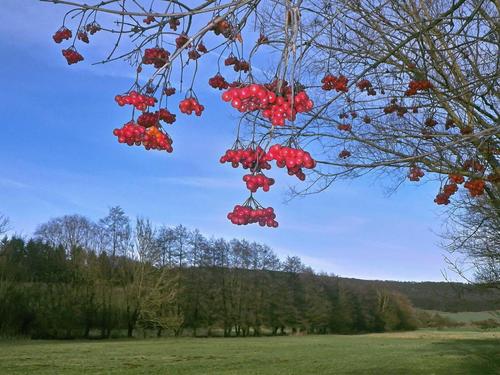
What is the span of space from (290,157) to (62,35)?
Result: 2134 mm

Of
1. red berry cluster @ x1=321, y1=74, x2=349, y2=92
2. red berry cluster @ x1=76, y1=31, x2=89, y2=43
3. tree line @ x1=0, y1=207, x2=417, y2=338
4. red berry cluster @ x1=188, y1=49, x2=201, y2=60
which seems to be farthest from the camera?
tree line @ x1=0, y1=207, x2=417, y2=338

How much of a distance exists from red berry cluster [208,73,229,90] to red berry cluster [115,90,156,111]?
94 centimetres

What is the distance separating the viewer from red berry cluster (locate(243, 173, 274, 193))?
8.11 ft

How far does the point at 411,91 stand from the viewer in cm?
570

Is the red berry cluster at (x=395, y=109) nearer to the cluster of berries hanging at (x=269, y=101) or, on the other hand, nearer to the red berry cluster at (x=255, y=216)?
the red berry cluster at (x=255, y=216)

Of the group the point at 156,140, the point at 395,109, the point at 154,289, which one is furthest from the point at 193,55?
the point at 154,289

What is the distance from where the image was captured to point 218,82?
147 inches

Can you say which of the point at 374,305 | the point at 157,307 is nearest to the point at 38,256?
the point at 157,307

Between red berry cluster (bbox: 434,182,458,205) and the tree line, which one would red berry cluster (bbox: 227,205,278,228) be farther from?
the tree line

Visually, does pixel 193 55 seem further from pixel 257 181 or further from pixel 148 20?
pixel 257 181

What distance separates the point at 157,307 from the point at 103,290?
14.6ft

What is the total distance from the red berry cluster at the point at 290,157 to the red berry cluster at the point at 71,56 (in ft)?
6.19

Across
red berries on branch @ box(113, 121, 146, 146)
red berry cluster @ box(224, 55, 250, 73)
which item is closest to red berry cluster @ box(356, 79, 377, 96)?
red berry cluster @ box(224, 55, 250, 73)

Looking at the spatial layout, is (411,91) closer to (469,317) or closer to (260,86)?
(260,86)
